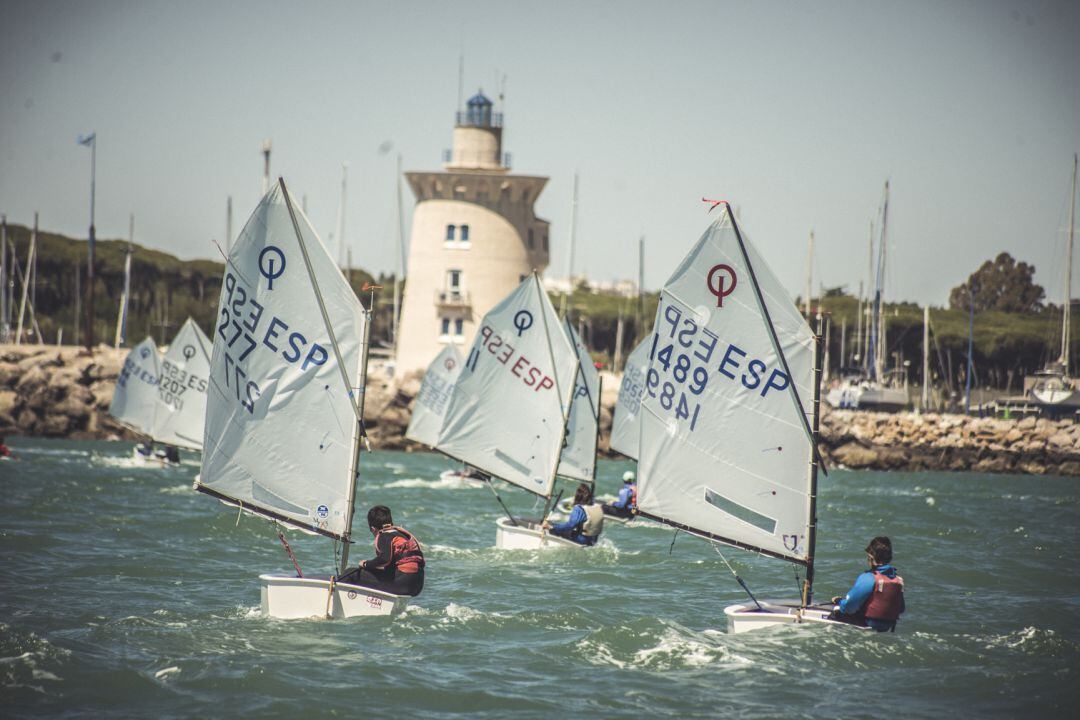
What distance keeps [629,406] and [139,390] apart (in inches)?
702

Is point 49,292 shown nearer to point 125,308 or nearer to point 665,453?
point 125,308

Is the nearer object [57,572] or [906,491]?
[57,572]

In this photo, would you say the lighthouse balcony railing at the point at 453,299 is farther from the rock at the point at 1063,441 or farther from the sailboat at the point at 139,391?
the rock at the point at 1063,441

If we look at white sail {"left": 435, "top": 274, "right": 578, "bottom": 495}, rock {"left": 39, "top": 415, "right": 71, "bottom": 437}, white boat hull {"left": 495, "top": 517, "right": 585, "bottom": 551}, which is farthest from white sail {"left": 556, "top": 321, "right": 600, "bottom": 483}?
rock {"left": 39, "top": 415, "right": 71, "bottom": 437}

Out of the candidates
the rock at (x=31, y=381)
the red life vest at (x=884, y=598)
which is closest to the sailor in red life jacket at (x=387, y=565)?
the red life vest at (x=884, y=598)

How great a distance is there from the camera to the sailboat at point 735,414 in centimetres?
1385

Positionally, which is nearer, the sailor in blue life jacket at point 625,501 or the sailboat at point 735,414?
the sailboat at point 735,414

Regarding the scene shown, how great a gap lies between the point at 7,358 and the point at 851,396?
48546 mm

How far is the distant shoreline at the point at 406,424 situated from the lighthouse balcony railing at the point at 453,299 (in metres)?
4.23

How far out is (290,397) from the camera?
14570 millimetres

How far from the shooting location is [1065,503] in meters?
37.5

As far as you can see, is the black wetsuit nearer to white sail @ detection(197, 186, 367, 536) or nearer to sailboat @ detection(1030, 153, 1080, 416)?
white sail @ detection(197, 186, 367, 536)

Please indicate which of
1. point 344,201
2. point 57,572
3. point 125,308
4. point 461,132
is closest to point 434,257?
point 461,132

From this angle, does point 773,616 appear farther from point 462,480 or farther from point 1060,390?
point 1060,390
